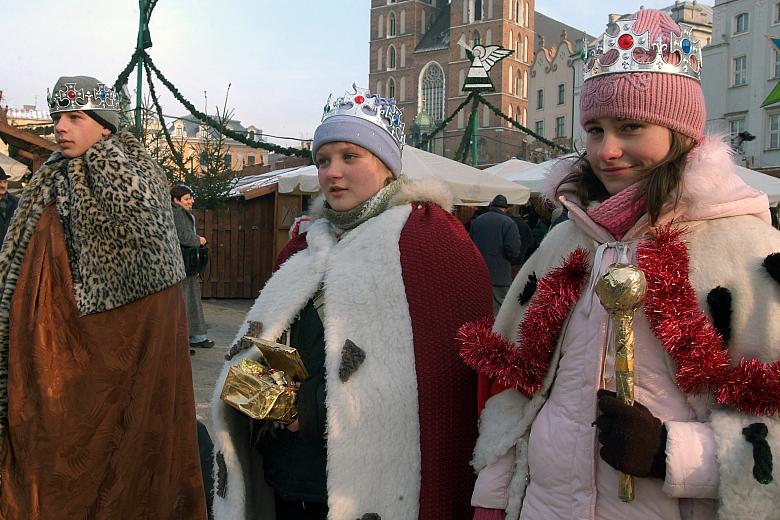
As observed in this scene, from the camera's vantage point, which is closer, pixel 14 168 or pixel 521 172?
pixel 14 168

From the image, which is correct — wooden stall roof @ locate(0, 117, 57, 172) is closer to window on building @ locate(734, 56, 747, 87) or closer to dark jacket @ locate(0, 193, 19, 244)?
dark jacket @ locate(0, 193, 19, 244)

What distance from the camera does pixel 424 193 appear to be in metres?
2.65

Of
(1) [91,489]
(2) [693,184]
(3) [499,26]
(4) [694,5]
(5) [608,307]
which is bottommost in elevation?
(1) [91,489]

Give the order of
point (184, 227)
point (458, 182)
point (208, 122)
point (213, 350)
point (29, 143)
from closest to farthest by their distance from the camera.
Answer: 1. point (184, 227)
2. point (213, 350)
3. point (29, 143)
4. point (458, 182)
5. point (208, 122)

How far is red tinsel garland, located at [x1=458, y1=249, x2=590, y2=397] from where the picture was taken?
6.02 ft

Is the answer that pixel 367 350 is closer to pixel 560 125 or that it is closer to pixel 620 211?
pixel 620 211

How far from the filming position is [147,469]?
349cm

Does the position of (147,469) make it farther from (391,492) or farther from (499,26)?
(499,26)

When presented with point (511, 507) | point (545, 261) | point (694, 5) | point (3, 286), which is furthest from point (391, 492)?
point (694, 5)

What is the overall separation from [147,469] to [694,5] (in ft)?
186

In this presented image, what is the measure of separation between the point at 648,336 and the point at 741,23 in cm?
4087

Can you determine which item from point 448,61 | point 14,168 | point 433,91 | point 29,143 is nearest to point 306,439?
point 29,143

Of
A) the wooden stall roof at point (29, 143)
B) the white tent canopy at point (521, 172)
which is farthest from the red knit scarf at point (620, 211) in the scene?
the white tent canopy at point (521, 172)

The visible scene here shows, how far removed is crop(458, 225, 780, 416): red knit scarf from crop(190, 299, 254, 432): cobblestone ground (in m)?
3.57
